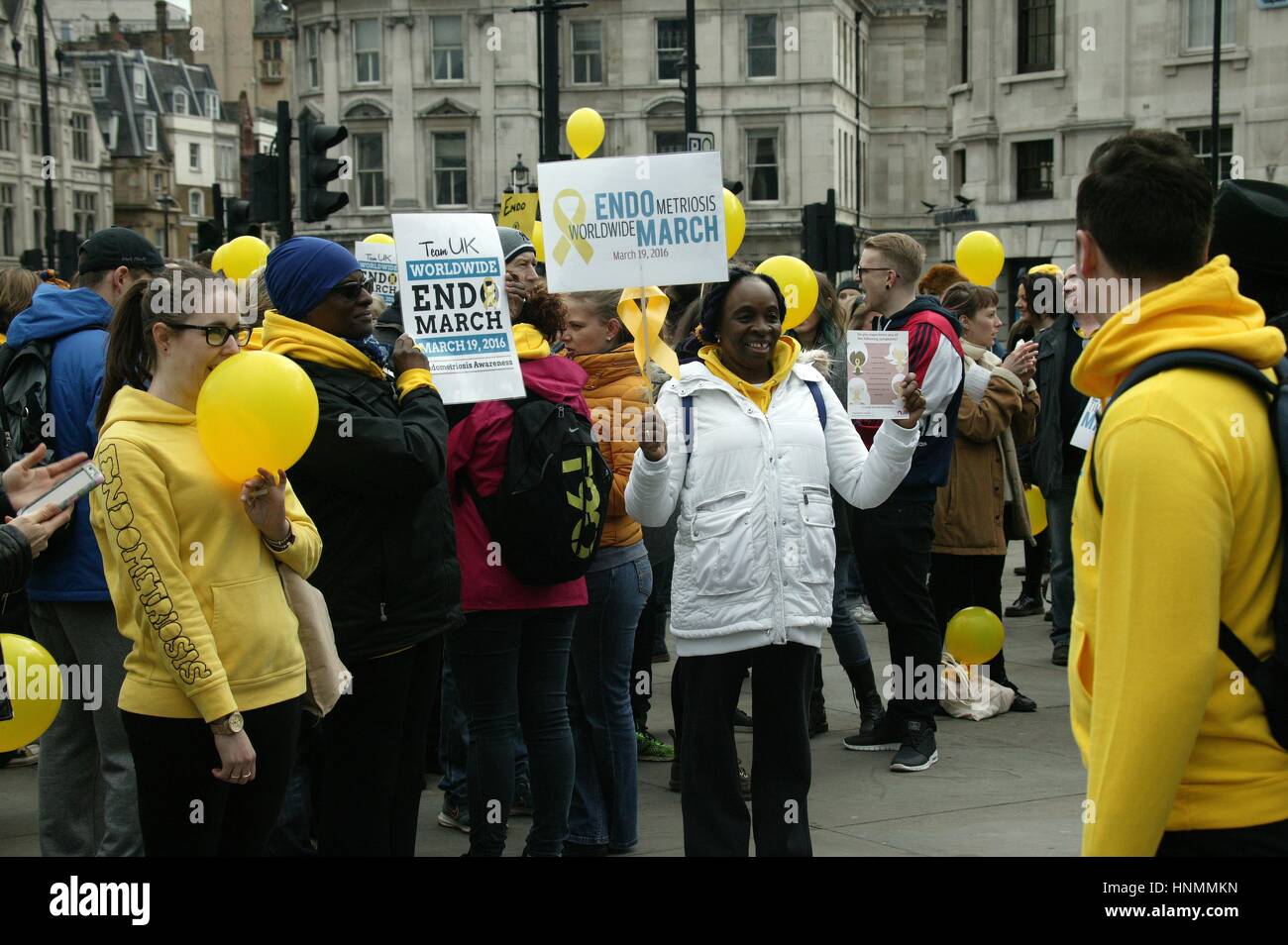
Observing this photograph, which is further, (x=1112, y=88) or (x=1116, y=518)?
(x=1112, y=88)

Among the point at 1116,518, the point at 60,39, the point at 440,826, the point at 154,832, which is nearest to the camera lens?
the point at 1116,518

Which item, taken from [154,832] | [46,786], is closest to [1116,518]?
[154,832]

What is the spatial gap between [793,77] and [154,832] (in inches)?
2157

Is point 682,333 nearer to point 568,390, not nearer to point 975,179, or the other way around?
point 568,390

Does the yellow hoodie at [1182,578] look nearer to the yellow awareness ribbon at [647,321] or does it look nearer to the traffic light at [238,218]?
the yellow awareness ribbon at [647,321]

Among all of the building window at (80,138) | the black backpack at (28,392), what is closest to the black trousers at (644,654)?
the black backpack at (28,392)

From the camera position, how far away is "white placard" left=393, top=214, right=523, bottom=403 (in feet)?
16.9

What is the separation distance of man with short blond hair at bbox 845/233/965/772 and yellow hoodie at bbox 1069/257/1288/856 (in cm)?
451

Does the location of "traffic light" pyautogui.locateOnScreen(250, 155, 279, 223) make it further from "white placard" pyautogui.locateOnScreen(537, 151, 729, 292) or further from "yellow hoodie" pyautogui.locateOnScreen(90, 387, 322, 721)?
"yellow hoodie" pyautogui.locateOnScreen(90, 387, 322, 721)

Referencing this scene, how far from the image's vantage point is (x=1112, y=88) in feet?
119

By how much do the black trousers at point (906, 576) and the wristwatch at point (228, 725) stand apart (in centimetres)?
401

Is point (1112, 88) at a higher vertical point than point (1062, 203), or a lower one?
higher

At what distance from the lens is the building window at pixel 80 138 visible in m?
79.2
